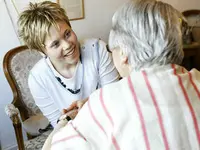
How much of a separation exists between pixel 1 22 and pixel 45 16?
79cm

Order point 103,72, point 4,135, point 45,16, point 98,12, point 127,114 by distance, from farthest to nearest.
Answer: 1. point 98,12
2. point 4,135
3. point 103,72
4. point 45,16
5. point 127,114

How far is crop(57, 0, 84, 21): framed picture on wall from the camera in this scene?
2.35 m

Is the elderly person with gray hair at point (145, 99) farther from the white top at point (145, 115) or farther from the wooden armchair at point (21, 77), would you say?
the wooden armchair at point (21, 77)

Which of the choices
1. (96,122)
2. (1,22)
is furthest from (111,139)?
(1,22)

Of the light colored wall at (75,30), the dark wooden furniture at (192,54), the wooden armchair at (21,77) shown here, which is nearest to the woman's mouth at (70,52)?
the wooden armchair at (21,77)

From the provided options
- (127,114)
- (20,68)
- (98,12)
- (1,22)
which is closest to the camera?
(127,114)

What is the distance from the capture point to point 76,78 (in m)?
1.61

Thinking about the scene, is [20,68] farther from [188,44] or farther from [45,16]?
[188,44]

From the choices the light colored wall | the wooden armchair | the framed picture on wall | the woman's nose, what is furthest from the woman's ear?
the framed picture on wall

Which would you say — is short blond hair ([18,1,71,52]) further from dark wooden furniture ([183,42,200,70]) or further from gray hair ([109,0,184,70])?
dark wooden furniture ([183,42,200,70])

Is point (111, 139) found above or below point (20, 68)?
above

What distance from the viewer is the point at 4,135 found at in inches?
92.8

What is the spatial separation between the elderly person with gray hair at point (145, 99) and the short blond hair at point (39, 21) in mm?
613

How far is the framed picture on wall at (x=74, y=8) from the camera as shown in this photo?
2354 mm
